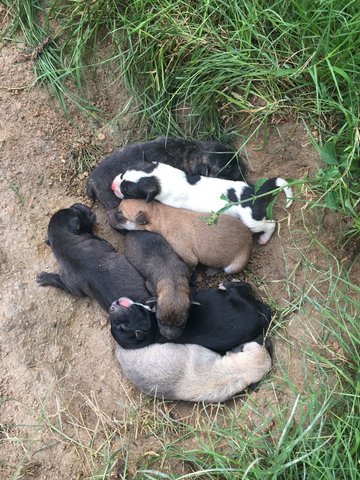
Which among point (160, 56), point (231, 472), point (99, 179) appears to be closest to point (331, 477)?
point (231, 472)

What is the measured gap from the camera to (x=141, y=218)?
453 cm

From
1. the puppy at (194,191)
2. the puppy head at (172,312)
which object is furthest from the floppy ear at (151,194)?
the puppy head at (172,312)

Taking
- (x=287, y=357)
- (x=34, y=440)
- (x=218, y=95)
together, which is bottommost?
(x=287, y=357)

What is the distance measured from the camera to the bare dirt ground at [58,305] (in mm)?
3965

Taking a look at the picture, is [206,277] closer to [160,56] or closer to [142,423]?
[142,423]

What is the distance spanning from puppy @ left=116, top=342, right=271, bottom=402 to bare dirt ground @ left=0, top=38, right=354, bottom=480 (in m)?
0.14

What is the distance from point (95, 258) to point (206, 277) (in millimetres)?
1048

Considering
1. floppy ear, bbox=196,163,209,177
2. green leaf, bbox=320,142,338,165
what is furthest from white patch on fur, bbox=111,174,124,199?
green leaf, bbox=320,142,338,165

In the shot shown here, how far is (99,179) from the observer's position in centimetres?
467

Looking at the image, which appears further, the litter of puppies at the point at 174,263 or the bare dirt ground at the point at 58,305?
the litter of puppies at the point at 174,263

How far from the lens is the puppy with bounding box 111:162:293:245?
172 inches

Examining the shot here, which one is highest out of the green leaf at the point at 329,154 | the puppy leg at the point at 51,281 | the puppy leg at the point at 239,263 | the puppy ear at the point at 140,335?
the green leaf at the point at 329,154

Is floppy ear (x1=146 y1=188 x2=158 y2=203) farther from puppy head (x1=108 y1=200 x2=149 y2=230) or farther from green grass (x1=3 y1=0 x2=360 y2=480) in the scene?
green grass (x1=3 y1=0 x2=360 y2=480)

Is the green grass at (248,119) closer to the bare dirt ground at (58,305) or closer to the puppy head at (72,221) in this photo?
the bare dirt ground at (58,305)
